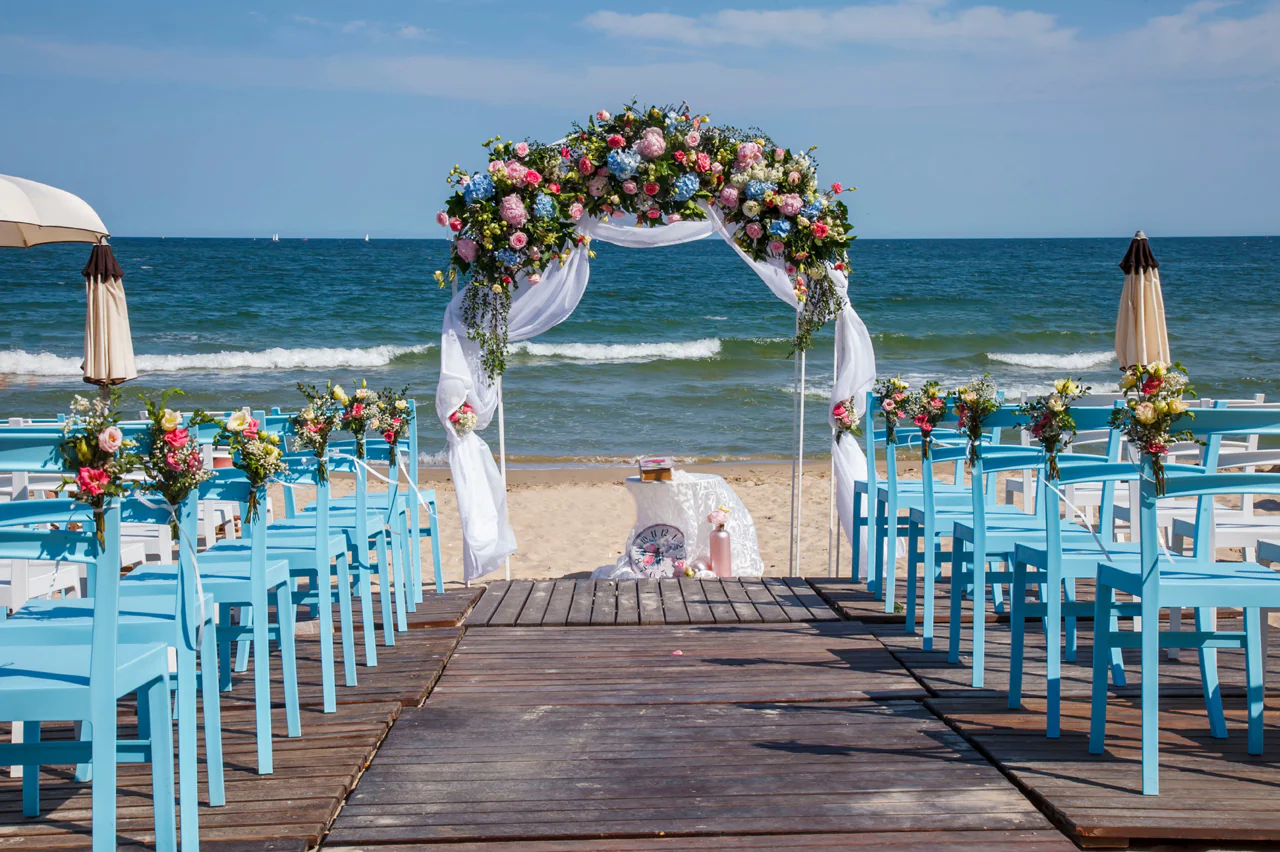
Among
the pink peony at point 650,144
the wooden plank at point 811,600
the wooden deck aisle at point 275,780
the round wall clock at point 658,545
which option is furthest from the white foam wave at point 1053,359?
the wooden deck aisle at point 275,780

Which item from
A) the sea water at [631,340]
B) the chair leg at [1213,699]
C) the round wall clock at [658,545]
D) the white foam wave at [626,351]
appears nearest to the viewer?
the chair leg at [1213,699]

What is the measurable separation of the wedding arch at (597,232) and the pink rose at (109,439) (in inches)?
158

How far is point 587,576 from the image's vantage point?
24.5 feet

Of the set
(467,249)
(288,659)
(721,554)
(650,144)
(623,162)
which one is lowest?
(721,554)

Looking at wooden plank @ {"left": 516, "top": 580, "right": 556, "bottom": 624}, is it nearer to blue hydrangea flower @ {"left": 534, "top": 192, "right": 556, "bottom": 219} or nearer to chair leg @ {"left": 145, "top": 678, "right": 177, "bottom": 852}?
blue hydrangea flower @ {"left": 534, "top": 192, "right": 556, "bottom": 219}

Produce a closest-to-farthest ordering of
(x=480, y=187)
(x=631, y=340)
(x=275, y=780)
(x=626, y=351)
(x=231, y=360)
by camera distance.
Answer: (x=275, y=780) → (x=480, y=187) → (x=231, y=360) → (x=626, y=351) → (x=631, y=340)

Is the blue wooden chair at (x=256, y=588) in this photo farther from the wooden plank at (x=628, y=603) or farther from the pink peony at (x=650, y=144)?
the pink peony at (x=650, y=144)

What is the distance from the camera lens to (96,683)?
2.44m

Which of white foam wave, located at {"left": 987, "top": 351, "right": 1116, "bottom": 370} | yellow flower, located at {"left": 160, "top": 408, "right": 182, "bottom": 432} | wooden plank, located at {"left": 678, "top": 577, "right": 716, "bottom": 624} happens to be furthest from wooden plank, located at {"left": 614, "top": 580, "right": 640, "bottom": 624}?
white foam wave, located at {"left": 987, "top": 351, "right": 1116, "bottom": 370}

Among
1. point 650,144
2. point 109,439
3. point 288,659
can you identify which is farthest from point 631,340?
point 109,439

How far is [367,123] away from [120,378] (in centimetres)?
2890

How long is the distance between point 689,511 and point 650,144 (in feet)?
7.09

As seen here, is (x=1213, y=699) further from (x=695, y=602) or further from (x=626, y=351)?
(x=626, y=351)

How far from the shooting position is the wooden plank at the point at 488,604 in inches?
218
